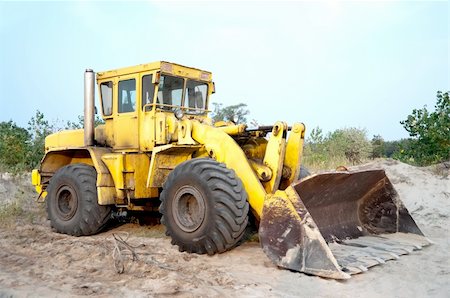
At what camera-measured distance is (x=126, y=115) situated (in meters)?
7.99

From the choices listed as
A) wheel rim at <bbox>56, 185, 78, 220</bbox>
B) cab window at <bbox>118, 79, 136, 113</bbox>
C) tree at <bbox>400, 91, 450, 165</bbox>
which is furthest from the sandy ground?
tree at <bbox>400, 91, 450, 165</bbox>

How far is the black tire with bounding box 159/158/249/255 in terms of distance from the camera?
227 inches

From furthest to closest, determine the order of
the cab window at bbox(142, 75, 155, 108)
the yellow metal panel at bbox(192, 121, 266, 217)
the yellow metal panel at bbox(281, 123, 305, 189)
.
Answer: the cab window at bbox(142, 75, 155, 108)
the yellow metal panel at bbox(281, 123, 305, 189)
the yellow metal panel at bbox(192, 121, 266, 217)

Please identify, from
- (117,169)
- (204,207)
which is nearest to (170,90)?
(117,169)

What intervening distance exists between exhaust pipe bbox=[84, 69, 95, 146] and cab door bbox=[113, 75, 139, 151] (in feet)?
1.65

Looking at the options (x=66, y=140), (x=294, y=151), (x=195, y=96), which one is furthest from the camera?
(x=66, y=140)

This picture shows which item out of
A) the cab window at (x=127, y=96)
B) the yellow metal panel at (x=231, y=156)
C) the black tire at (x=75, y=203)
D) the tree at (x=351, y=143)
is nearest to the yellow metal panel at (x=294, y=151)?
the yellow metal panel at (x=231, y=156)

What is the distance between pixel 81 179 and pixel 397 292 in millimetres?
5314

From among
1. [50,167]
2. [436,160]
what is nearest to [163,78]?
[50,167]

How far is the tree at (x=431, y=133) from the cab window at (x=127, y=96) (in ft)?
31.5

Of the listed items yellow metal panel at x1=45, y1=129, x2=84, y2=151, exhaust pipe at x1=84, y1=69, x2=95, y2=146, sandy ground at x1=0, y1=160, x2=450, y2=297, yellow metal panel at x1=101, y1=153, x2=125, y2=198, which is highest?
exhaust pipe at x1=84, y1=69, x2=95, y2=146

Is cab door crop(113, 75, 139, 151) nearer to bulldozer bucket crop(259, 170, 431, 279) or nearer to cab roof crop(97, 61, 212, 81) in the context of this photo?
cab roof crop(97, 61, 212, 81)

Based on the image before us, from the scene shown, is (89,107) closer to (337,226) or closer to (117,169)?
(117,169)

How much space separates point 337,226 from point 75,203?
4.33m
